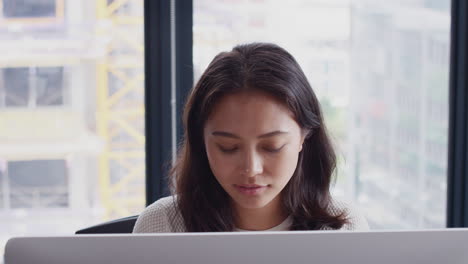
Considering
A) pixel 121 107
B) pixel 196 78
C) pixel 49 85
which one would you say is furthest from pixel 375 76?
pixel 49 85

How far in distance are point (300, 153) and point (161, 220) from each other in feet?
1.18

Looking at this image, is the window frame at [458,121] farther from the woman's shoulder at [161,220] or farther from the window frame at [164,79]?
the woman's shoulder at [161,220]

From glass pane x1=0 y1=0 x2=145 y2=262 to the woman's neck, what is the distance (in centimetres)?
102

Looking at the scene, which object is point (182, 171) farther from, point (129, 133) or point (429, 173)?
point (429, 173)

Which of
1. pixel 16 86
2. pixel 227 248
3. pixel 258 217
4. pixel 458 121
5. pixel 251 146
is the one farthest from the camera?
pixel 458 121

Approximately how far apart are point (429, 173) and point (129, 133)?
3.83ft

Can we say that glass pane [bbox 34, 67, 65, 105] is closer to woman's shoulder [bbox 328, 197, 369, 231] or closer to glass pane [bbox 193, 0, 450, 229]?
glass pane [bbox 193, 0, 450, 229]

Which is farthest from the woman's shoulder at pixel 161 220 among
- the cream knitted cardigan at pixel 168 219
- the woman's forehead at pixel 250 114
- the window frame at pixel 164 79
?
the window frame at pixel 164 79

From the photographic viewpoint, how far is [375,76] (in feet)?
8.74

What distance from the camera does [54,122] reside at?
2.51 m

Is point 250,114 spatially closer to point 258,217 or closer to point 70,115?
point 258,217

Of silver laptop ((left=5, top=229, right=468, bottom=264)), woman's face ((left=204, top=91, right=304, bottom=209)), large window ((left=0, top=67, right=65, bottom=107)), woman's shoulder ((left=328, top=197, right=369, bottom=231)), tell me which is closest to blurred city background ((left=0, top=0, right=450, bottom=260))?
large window ((left=0, top=67, right=65, bottom=107))

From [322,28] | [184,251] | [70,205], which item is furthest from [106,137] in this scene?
[184,251]

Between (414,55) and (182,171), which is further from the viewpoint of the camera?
(414,55)
